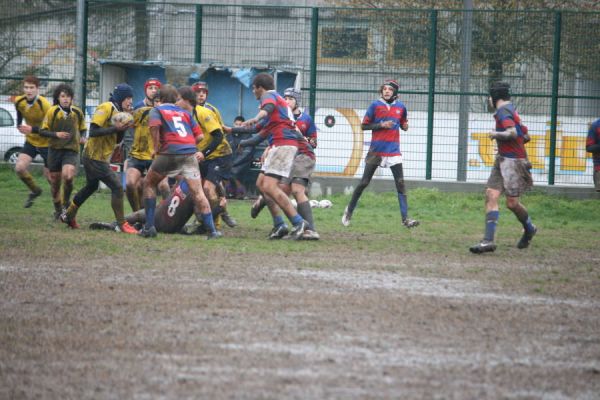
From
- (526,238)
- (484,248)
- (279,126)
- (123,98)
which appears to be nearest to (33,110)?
(123,98)

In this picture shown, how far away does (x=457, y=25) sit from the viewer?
68.4 ft

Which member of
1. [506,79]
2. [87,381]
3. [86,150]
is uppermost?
[506,79]

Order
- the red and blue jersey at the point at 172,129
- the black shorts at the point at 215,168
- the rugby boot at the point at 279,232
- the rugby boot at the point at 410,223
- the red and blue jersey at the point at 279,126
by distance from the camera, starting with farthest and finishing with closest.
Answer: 1. the rugby boot at the point at 410,223
2. the black shorts at the point at 215,168
3. the rugby boot at the point at 279,232
4. the red and blue jersey at the point at 279,126
5. the red and blue jersey at the point at 172,129

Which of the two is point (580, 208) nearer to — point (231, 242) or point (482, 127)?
point (482, 127)

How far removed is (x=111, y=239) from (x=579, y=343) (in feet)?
22.0

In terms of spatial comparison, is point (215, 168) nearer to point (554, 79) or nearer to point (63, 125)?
point (63, 125)

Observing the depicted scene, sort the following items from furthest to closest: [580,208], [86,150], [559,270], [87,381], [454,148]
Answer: [454,148] < [580,208] < [86,150] < [559,270] < [87,381]

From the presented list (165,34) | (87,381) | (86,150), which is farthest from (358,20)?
(87,381)

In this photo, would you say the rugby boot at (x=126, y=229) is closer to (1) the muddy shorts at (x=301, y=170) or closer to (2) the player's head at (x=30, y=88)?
(1) the muddy shorts at (x=301, y=170)

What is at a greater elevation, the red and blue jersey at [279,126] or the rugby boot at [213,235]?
the red and blue jersey at [279,126]

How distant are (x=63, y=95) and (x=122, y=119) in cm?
144

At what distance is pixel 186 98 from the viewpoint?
1248 cm

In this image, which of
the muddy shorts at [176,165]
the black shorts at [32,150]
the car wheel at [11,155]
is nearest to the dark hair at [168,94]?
the muddy shorts at [176,165]

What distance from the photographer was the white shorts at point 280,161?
12.6 metres
